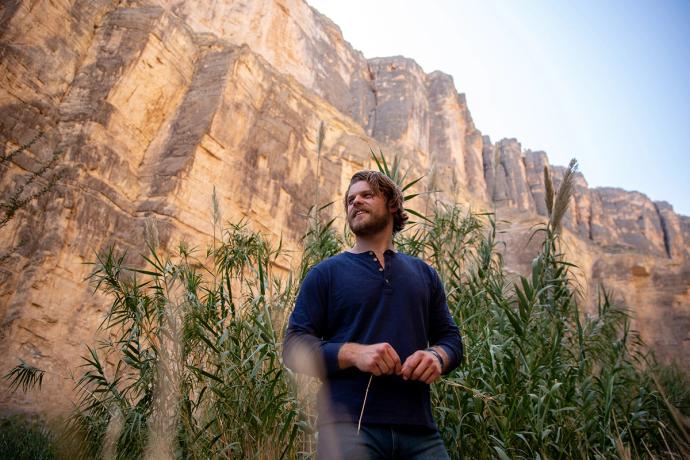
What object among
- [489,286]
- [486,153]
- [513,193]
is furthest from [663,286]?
[489,286]

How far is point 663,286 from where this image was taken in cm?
2712

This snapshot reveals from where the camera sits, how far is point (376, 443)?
1384 mm

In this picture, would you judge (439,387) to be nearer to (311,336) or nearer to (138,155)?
(311,336)

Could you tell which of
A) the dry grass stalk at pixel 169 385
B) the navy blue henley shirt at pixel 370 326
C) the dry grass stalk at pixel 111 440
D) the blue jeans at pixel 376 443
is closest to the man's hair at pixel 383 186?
the navy blue henley shirt at pixel 370 326

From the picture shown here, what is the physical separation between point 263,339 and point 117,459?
1.36 metres

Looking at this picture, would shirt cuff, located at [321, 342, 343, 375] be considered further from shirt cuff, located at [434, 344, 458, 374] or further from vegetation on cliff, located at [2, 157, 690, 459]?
vegetation on cliff, located at [2, 157, 690, 459]

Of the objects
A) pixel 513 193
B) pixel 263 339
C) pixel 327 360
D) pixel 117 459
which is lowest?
pixel 117 459

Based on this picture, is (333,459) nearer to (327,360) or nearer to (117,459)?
(327,360)

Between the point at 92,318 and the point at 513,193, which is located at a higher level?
the point at 513,193

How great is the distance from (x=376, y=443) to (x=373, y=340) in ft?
1.08

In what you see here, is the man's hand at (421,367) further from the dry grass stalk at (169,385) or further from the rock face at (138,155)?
the rock face at (138,155)

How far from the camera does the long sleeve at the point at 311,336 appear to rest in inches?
58.0

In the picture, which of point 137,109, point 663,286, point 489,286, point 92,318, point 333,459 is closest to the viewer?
point 333,459

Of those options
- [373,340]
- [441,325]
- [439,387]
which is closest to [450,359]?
[441,325]
